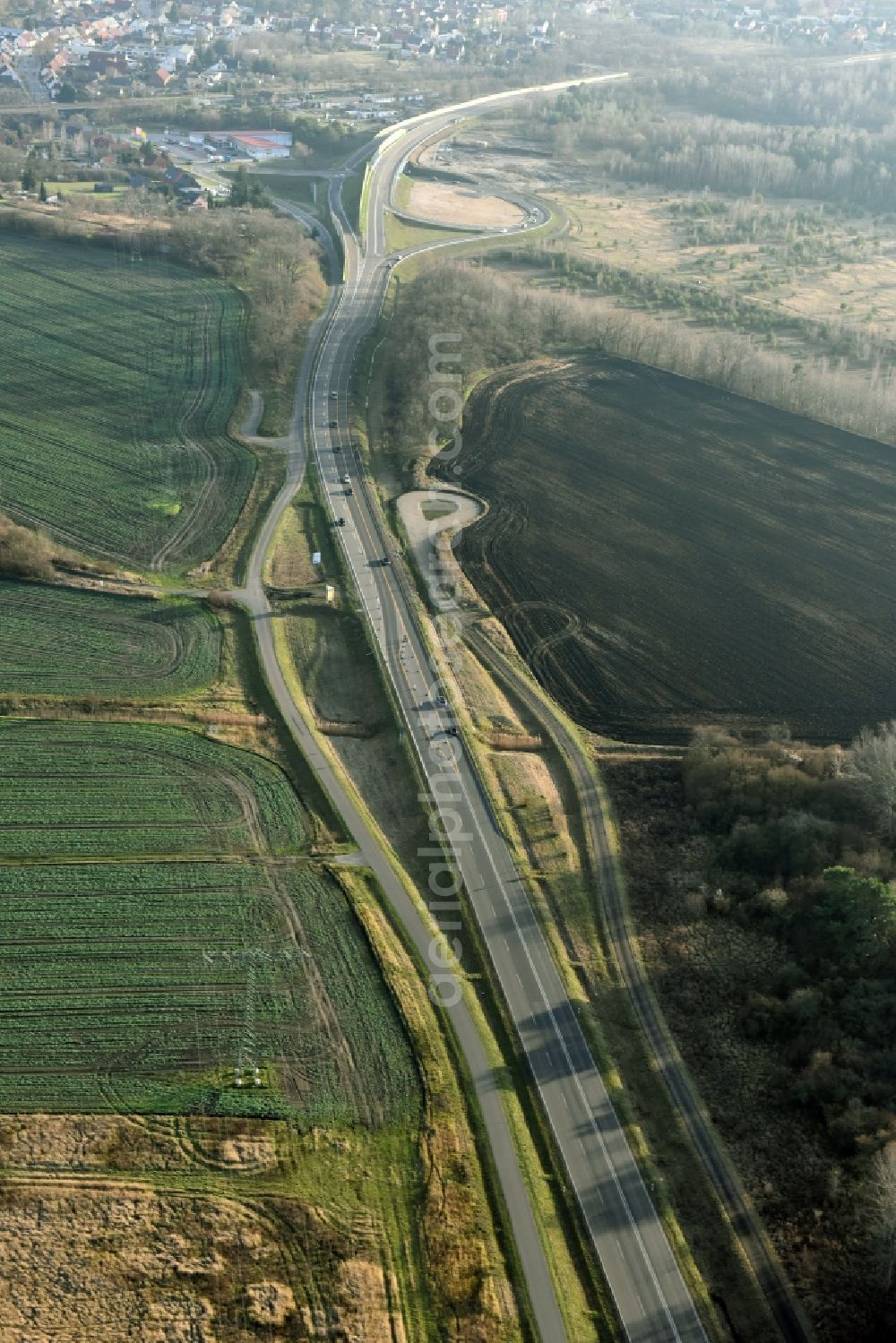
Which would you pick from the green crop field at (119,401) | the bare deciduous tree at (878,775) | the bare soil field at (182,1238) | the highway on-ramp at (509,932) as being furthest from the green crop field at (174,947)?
the bare deciduous tree at (878,775)

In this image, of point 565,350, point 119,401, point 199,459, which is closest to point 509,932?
point 199,459

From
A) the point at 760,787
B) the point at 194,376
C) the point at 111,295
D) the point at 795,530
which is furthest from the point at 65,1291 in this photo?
the point at 111,295

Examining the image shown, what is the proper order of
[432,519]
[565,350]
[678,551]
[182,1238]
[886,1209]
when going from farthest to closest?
[565,350] < [432,519] < [678,551] < [886,1209] < [182,1238]

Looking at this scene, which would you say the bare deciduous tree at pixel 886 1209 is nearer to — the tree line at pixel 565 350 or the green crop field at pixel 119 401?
the green crop field at pixel 119 401

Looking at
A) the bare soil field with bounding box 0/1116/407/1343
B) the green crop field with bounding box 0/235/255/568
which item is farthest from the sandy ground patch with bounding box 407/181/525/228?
the bare soil field with bounding box 0/1116/407/1343

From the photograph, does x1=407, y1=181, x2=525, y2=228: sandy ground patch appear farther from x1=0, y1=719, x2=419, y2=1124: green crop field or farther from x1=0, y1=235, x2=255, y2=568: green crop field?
x1=0, y1=719, x2=419, y2=1124: green crop field

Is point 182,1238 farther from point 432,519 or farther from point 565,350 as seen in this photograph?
point 565,350
